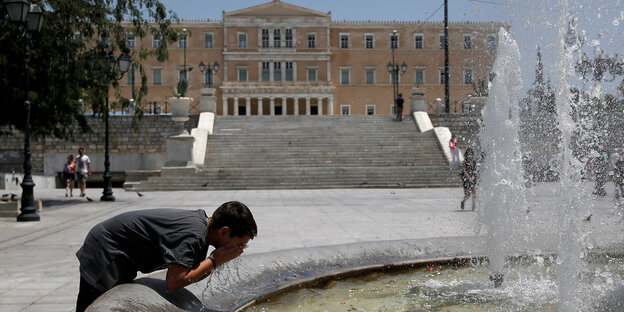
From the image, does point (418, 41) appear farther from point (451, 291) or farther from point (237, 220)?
point (237, 220)

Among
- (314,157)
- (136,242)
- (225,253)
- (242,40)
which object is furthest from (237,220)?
(242,40)

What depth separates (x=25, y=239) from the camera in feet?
26.4

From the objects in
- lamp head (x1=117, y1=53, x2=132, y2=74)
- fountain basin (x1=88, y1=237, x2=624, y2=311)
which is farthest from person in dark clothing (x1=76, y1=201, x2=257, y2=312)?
lamp head (x1=117, y1=53, x2=132, y2=74)

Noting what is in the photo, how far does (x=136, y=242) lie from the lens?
274 cm

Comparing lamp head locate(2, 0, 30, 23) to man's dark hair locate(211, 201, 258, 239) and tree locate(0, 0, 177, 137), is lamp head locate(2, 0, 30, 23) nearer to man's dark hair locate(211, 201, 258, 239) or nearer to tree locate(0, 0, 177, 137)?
tree locate(0, 0, 177, 137)

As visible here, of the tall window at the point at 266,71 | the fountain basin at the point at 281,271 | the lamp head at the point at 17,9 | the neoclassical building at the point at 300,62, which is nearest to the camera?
the fountain basin at the point at 281,271

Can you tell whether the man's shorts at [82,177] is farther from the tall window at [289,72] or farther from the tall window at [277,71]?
the tall window at [289,72]

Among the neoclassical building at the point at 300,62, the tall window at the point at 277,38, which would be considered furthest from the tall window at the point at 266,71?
the tall window at the point at 277,38

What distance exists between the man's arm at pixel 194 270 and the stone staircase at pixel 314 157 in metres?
16.7

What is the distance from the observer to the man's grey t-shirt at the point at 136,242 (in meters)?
2.65

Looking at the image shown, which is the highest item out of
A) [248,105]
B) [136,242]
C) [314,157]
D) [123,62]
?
[248,105]

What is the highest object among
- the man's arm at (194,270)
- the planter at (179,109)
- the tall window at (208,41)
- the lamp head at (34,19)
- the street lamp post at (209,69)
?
the tall window at (208,41)

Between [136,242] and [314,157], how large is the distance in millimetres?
20219

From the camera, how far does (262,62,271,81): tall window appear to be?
60.3m
